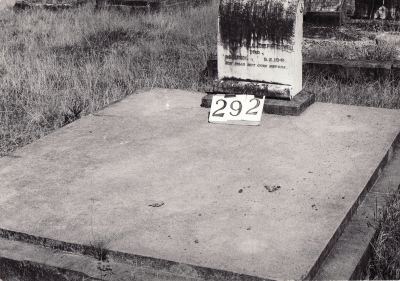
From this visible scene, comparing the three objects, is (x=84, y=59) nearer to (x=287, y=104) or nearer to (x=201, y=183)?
(x=287, y=104)

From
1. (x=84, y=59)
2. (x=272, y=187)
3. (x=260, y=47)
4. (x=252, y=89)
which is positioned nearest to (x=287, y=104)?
(x=252, y=89)

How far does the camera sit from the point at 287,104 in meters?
4.23

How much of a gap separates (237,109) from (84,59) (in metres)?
3.13

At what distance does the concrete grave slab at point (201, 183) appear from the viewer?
2531mm

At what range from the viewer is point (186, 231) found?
2.65 m

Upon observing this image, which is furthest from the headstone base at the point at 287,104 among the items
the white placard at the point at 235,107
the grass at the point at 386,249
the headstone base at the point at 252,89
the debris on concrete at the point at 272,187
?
the grass at the point at 386,249

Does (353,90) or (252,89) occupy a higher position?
(252,89)

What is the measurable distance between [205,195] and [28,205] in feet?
2.97

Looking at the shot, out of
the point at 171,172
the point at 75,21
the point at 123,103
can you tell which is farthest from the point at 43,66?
the point at 171,172

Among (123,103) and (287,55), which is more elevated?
(287,55)

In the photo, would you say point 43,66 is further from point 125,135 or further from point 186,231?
point 186,231

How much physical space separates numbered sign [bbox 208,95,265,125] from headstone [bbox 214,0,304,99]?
16cm

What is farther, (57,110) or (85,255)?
(57,110)

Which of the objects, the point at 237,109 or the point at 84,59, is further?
the point at 84,59
